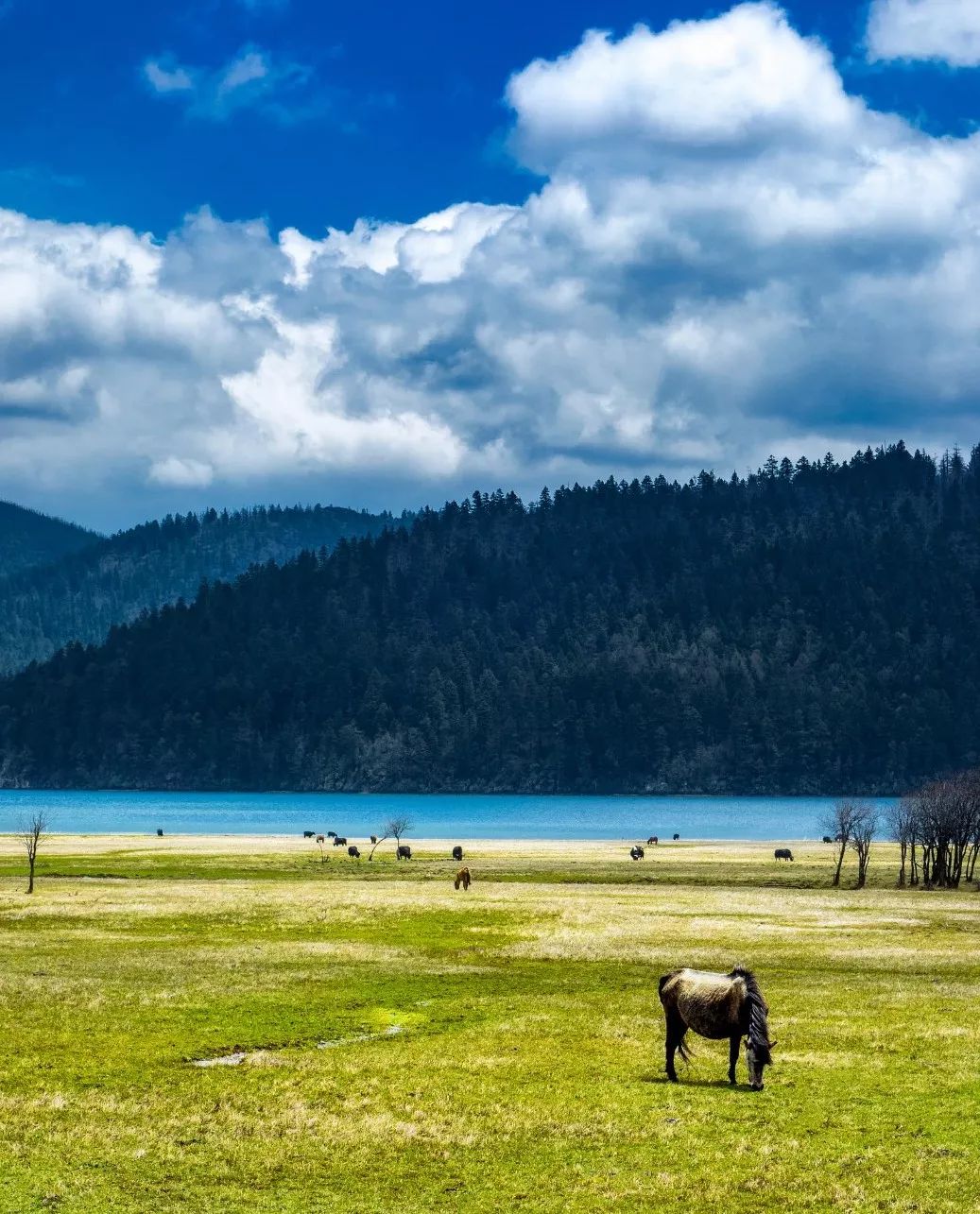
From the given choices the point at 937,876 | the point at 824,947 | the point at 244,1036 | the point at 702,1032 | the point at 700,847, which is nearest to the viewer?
the point at 702,1032

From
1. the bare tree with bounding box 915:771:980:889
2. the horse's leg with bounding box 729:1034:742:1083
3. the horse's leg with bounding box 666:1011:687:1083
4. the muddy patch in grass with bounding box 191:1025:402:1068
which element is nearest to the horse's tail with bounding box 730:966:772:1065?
the horse's leg with bounding box 729:1034:742:1083

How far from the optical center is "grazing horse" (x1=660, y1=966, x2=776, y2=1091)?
2673 centimetres

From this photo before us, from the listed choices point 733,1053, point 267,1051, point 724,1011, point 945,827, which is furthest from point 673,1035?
point 945,827

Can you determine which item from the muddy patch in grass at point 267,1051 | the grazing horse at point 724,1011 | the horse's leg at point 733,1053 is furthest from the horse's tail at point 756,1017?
the muddy patch in grass at point 267,1051

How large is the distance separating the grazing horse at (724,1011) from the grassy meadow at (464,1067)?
843mm

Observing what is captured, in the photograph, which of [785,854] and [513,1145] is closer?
[513,1145]

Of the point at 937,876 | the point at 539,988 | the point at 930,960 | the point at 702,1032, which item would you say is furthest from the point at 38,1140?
the point at 937,876

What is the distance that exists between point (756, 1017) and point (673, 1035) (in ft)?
6.80

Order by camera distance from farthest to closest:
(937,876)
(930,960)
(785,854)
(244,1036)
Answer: (785,854) < (937,876) < (930,960) < (244,1036)

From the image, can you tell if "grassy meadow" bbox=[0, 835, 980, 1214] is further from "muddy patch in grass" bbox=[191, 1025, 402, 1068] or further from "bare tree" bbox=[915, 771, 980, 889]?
"bare tree" bbox=[915, 771, 980, 889]

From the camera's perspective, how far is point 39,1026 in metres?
33.4

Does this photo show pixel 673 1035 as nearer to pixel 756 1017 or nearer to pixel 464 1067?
pixel 756 1017

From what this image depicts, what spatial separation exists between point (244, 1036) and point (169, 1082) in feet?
17.7

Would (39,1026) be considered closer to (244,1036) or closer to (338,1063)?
(244,1036)
